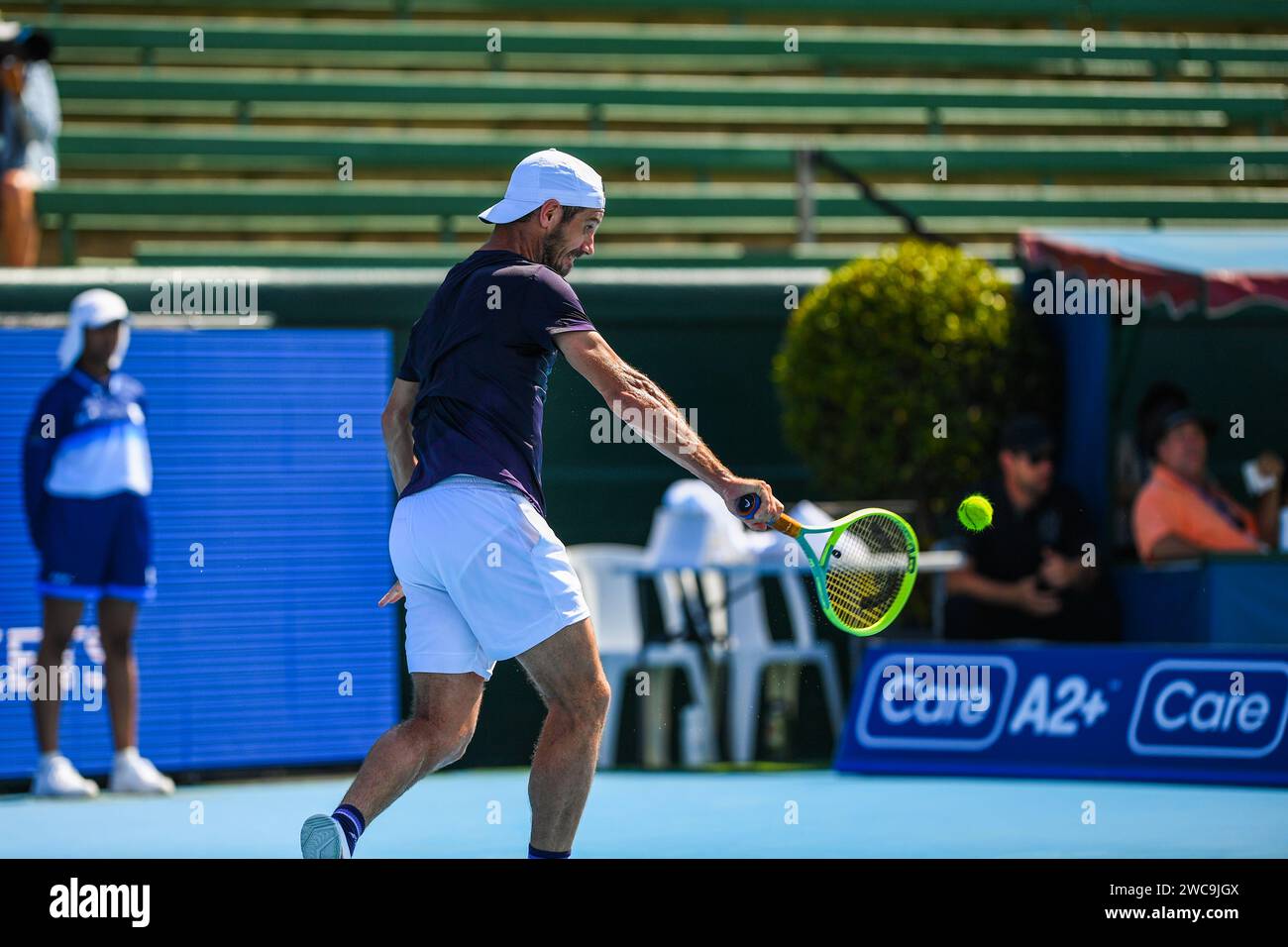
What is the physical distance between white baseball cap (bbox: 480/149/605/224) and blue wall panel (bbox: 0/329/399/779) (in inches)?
157

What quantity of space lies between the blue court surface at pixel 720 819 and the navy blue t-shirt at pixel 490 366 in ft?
6.06

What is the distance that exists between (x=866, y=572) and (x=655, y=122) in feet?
23.9

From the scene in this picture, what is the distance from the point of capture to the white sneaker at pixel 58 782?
8.16 meters

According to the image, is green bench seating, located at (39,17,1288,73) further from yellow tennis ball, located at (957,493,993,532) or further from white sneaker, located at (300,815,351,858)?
white sneaker, located at (300,815,351,858)

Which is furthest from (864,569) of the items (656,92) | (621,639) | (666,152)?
(656,92)

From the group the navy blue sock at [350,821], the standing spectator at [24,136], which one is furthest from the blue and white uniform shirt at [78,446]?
the navy blue sock at [350,821]

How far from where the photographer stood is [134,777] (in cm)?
825

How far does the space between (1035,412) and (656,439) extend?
5.43 m

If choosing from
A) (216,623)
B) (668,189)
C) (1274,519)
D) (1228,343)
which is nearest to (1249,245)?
(1228,343)

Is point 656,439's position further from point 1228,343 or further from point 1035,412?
point 1228,343

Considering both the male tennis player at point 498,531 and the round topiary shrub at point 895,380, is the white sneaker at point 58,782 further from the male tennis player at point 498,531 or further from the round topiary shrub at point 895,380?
the male tennis player at point 498,531

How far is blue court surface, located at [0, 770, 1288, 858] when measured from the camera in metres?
6.38
